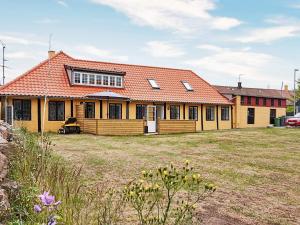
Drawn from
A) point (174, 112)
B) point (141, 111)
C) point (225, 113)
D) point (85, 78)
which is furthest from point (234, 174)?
point (225, 113)

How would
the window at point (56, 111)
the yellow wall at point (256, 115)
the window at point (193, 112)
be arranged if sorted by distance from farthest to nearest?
the yellow wall at point (256, 115), the window at point (193, 112), the window at point (56, 111)

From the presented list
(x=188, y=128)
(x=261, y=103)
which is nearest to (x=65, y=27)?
(x=188, y=128)

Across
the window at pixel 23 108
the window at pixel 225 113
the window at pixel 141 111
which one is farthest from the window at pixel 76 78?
the window at pixel 225 113

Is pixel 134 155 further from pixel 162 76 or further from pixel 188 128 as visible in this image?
pixel 162 76

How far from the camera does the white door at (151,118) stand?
A: 1141 inches

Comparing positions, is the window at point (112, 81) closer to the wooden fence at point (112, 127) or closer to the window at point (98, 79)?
the window at point (98, 79)

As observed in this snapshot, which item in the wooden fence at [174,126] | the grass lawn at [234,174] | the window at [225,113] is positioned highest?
the window at [225,113]

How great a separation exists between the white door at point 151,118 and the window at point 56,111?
738 cm

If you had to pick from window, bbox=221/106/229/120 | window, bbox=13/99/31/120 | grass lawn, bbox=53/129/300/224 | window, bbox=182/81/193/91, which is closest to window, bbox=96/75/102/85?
window, bbox=13/99/31/120

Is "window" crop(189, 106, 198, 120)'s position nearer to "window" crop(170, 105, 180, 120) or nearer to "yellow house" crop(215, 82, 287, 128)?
A: "window" crop(170, 105, 180, 120)

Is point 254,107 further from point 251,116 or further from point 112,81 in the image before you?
point 112,81

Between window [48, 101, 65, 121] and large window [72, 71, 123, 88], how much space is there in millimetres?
2449

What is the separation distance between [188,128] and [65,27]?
745 inches

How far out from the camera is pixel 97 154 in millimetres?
13461
